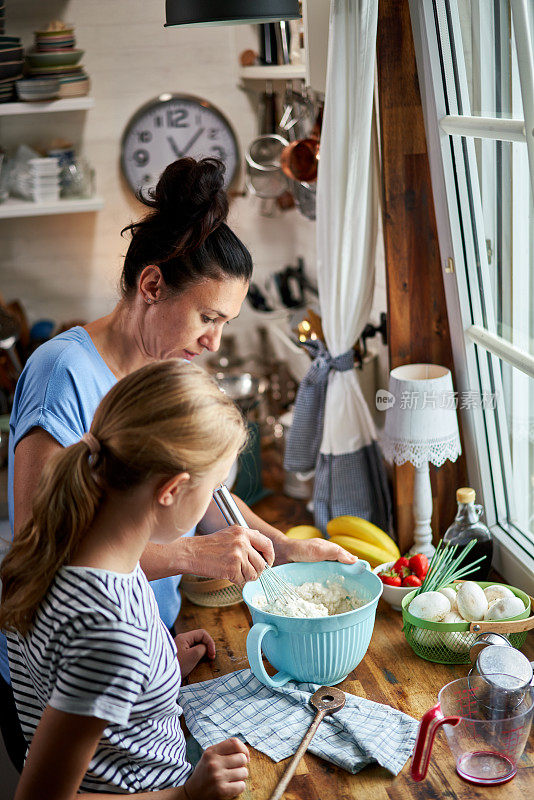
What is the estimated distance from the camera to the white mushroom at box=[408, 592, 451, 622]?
49.7 inches

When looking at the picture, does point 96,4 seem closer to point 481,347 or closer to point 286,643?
point 481,347

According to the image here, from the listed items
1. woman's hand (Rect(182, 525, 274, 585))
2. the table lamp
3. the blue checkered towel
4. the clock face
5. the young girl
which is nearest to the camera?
the young girl

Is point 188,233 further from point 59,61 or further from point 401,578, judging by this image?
point 59,61

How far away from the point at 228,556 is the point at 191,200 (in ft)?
1.82

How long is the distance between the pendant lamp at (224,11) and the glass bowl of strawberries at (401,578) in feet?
3.15

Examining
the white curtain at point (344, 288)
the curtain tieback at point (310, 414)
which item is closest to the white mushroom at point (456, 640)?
→ the white curtain at point (344, 288)

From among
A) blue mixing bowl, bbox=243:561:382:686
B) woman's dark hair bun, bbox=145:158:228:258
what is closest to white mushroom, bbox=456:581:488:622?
blue mixing bowl, bbox=243:561:382:686

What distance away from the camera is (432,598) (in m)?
1.27

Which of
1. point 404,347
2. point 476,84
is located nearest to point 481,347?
point 404,347

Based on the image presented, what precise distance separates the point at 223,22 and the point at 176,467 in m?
0.79

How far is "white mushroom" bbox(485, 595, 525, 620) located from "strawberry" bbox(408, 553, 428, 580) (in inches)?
7.6

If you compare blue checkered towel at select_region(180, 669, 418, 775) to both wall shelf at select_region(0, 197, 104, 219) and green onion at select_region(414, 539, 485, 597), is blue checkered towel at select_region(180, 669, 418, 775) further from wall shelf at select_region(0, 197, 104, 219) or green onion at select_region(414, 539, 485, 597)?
wall shelf at select_region(0, 197, 104, 219)

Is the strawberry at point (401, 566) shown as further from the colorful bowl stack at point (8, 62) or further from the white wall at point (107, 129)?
the colorful bowl stack at point (8, 62)

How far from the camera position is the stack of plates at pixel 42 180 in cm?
272
